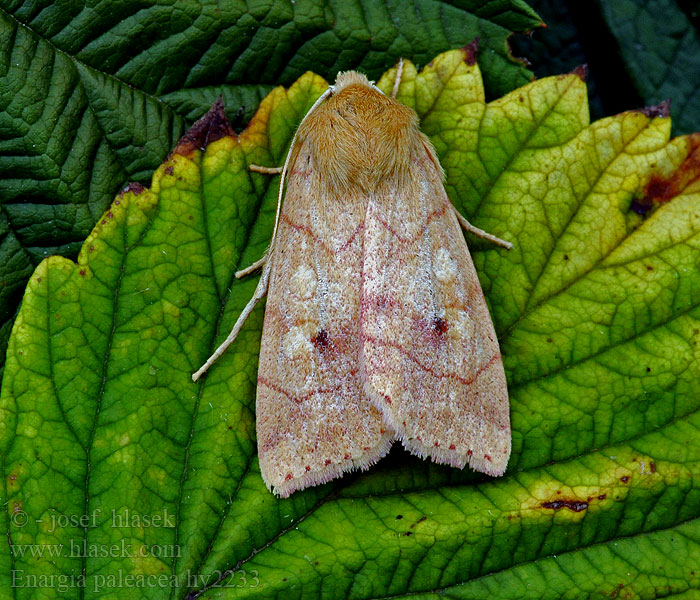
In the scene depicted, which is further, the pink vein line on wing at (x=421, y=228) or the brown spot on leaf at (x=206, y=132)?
the pink vein line on wing at (x=421, y=228)

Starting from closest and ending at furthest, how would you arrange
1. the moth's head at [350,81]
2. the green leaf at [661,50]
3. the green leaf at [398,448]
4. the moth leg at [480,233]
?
the green leaf at [398,448] < the moth leg at [480,233] < the moth's head at [350,81] < the green leaf at [661,50]

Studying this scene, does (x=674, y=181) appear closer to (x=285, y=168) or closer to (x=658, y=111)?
(x=658, y=111)

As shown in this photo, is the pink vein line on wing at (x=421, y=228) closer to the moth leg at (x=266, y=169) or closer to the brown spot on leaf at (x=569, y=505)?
the moth leg at (x=266, y=169)

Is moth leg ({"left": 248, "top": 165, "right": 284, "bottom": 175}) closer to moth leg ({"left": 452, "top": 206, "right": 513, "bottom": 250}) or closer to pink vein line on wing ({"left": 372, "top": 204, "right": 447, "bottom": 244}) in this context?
pink vein line on wing ({"left": 372, "top": 204, "right": 447, "bottom": 244})

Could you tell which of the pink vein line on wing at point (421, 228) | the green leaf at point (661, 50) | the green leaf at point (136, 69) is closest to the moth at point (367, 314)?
the pink vein line on wing at point (421, 228)

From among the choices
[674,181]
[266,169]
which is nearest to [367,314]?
[266,169]

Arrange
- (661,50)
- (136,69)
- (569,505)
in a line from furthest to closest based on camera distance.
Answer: (661,50) → (136,69) → (569,505)
